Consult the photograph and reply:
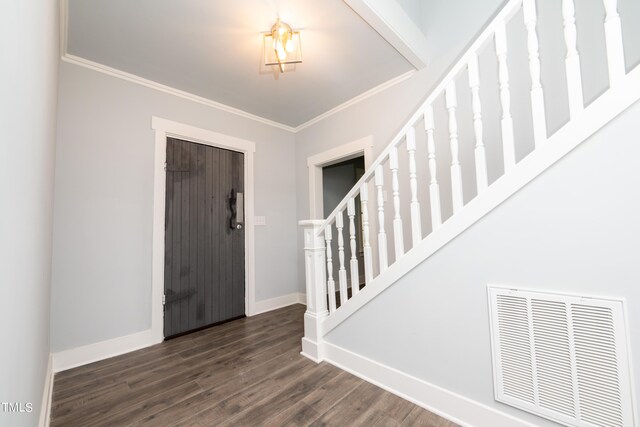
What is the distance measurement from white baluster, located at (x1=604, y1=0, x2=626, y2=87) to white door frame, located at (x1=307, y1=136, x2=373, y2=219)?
1889mm

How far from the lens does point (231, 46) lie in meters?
2.13

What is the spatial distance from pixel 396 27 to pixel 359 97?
3.20 feet

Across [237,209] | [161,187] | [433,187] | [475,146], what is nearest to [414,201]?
[433,187]

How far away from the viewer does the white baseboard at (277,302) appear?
3.18 metres

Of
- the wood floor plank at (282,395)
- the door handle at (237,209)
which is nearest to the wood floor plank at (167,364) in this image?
the wood floor plank at (282,395)

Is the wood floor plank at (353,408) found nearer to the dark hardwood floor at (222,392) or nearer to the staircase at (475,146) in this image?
the dark hardwood floor at (222,392)

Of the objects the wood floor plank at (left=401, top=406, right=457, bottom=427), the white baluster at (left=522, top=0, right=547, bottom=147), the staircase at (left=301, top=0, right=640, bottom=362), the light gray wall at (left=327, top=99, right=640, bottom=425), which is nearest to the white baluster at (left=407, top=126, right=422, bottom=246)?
the staircase at (left=301, top=0, right=640, bottom=362)

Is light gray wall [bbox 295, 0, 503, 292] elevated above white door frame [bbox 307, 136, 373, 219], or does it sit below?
above

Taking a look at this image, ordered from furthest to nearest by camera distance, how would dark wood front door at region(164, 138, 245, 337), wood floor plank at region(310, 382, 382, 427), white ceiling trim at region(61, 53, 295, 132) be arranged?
dark wood front door at region(164, 138, 245, 337) < white ceiling trim at region(61, 53, 295, 132) < wood floor plank at region(310, 382, 382, 427)

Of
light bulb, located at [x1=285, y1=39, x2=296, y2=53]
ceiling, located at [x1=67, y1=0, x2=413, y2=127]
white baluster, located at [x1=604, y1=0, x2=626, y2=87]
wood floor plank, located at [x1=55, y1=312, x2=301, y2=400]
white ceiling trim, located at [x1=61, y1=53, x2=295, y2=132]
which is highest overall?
ceiling, located at [x1=67, y1=0, x2=413, y2=127]

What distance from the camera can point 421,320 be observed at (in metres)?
1.52

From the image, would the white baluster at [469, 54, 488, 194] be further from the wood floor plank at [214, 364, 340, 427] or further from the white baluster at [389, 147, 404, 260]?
the wood floor plank at [214, 364, 340, 427]

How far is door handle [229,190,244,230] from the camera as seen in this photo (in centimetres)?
306

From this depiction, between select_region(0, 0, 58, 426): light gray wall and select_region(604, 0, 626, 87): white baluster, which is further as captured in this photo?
select_region(604, 0, 626, 87): white baluster
